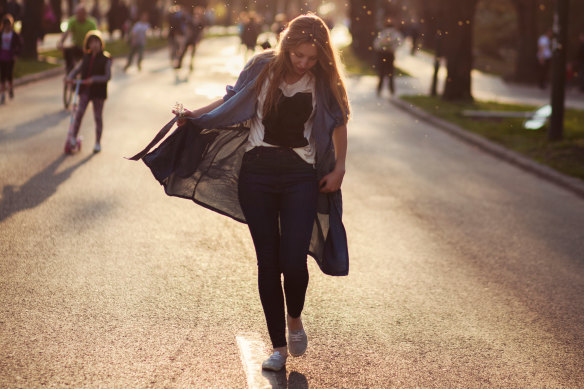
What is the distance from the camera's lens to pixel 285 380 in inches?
169

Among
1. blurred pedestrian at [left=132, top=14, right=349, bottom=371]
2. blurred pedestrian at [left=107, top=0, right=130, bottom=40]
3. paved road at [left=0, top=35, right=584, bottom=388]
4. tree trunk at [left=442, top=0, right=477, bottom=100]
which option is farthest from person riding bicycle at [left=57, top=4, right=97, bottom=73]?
blurred pedestrian at [left=107, top=0, right=130, bottom=40]

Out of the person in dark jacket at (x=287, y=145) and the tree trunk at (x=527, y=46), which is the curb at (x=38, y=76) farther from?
the tree trunk at (x=527, y=46)

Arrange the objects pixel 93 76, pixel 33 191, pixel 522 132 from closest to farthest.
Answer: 1. pixel 33 191
2. pixel 93 76
3. pixel 522 132

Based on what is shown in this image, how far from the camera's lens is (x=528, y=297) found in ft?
20.3

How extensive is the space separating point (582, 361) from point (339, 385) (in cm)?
156

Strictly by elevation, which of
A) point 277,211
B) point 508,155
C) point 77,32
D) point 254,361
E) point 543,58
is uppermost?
point 77,32

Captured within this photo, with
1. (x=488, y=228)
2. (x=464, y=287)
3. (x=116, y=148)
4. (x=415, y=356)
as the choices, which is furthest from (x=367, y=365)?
(x=116, y=148)

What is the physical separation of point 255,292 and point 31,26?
23.5 m

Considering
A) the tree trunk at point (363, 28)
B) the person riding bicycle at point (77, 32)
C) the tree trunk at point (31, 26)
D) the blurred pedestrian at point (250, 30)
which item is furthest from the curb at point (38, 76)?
the tree trunk at point (363, 28)

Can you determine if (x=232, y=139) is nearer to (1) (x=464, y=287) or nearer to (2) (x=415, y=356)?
(2) (x=415, y=356)

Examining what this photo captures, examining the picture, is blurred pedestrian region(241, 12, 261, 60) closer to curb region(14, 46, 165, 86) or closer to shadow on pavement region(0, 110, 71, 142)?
curb region(14, 46, 165, 86)

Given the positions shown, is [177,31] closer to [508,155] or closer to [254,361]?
[508,155]

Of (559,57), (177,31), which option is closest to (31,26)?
(177,31)

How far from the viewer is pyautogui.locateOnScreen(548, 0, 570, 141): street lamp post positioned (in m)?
14.3
